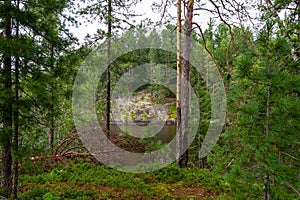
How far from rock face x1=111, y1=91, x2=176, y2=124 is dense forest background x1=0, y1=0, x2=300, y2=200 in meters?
16.5

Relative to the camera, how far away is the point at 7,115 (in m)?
3.85

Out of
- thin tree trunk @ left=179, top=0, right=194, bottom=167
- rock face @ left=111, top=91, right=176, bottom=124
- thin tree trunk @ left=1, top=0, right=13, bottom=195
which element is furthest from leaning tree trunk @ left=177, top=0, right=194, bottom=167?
rock face @ left=111, top=91, right=176, bottom=124

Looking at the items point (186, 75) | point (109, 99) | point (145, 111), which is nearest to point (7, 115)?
point (109, 99)

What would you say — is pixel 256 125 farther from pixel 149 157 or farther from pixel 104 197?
pixel 149 157

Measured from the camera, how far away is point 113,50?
26.1 feet

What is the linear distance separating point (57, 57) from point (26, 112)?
1120 millimetres

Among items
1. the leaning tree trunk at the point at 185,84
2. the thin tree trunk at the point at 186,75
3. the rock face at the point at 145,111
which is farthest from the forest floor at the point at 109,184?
the rock face at the point at 145,111

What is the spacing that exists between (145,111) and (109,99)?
834 inches

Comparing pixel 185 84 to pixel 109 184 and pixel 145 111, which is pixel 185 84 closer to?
pixel 109 184

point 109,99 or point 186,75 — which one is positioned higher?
point 186,75

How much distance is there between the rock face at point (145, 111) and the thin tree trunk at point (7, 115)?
19345 mm

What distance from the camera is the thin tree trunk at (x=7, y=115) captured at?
3747 mm

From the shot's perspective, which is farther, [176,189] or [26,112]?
[176,189]

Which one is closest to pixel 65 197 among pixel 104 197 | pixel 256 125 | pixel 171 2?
pixel 104 197
